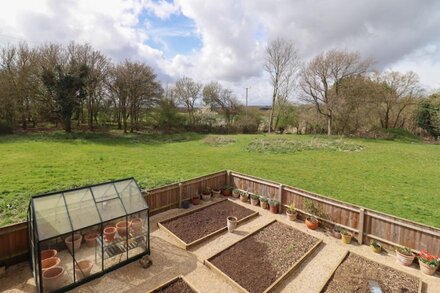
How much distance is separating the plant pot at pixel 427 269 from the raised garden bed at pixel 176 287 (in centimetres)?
636

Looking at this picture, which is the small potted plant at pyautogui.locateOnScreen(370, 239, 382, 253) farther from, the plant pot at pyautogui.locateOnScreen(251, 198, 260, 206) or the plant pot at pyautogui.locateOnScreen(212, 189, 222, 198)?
the plant pot at pyautogui.locateOnScreen(212, 189, 222, 198)

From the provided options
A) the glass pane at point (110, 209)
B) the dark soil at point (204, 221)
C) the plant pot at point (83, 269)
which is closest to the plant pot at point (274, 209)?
the dark soil at point (204, 221)

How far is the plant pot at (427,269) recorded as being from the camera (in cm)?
647

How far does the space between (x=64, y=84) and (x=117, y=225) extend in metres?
24.3

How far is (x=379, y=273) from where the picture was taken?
21.8ft

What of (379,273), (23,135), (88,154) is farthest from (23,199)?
(23,135)

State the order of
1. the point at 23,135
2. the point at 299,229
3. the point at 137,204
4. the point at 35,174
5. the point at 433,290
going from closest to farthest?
the point at 433,290, the point at 137,204, the point at 299,229, the point at 35,174, the point at 23,135

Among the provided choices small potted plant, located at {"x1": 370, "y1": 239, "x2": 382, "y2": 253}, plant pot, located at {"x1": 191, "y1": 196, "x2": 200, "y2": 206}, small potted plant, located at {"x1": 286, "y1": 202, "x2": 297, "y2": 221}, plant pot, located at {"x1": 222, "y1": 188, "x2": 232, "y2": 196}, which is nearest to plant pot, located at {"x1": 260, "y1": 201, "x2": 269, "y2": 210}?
small potted plant, located at {"x1": 286, "y1": 202, "x2": 297, "y2": 221}

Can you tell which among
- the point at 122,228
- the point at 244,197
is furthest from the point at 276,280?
the point at 244,197

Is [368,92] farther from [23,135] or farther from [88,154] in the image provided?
[23,135]

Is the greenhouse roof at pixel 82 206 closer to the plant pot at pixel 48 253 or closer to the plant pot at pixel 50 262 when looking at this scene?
the plant pot at pixel 50 262

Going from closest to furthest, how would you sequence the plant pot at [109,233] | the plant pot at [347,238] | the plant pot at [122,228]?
1. the plant pot at [109,233]
2. the plant pot at [122,228]
3. the plant pot at [347,238]

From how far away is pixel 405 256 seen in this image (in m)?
6.93

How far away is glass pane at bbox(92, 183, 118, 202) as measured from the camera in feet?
22.7
